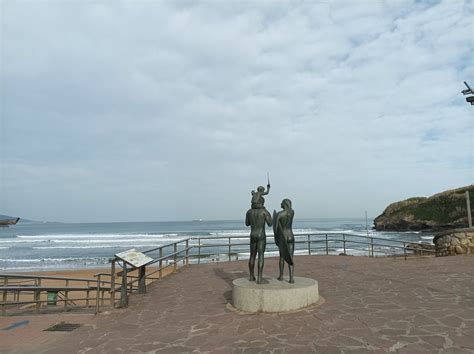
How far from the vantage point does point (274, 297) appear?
5844mm

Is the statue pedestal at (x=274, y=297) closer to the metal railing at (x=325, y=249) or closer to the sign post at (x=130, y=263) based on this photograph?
the sign post at (x=130, y=263)

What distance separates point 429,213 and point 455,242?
179 feet

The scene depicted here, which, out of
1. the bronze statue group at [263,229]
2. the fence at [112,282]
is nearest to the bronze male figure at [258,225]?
the bronze statue group at [263,229]

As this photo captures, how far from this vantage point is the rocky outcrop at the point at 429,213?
52.2 meters

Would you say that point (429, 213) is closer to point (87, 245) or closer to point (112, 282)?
point (87, 245)

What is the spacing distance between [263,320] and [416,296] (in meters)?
3.36

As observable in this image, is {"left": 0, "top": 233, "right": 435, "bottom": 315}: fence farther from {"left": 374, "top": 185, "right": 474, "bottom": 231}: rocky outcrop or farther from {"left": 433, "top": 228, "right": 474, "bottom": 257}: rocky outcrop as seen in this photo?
{"left": 374, "top": 185, "right": 474, "bottom": 231}: rocky outcrop

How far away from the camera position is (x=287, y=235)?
6578 mm

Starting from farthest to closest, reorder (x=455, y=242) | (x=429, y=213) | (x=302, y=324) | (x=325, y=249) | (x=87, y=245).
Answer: (x=429, y=213), (x=87, y=245), (x=325, y=249), (x=455, y=242), (x=302, y=324)

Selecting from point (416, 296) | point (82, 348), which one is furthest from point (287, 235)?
point (82, 348)

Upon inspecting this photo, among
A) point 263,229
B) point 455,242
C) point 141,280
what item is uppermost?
point 263,229

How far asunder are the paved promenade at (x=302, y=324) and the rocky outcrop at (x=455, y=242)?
489 cm

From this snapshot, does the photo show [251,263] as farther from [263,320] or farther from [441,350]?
[441,350]

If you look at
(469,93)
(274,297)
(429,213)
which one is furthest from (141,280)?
(429,213)
